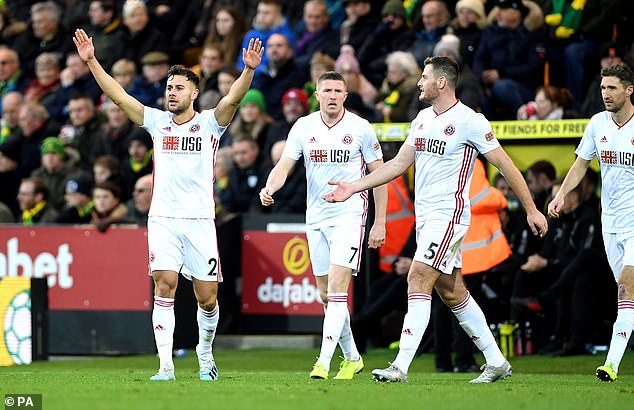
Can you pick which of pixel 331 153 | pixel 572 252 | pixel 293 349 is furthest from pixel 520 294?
pixel 331 153

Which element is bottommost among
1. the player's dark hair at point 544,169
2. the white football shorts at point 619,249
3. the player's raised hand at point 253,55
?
the white football shorts at point 619,249

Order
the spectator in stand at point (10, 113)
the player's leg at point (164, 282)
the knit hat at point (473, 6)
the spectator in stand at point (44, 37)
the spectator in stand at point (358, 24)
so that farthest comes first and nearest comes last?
the spectator in stand at point (44, 37) → the spectator in stand at point (10, 113) → the spectator in stand at point (358, 24) → the knit hat at point (473, 6) → the player's leg at point (164, 282)

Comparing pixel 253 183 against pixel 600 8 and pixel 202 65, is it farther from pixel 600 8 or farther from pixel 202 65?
pixel 600 8

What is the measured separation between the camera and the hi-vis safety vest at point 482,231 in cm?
1354

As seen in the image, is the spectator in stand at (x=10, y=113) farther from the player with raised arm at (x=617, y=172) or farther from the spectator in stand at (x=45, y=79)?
the player with raised arm at (x=617, y=172)

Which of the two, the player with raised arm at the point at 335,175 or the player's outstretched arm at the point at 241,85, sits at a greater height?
the player's outstretched arm at the point at 241,85

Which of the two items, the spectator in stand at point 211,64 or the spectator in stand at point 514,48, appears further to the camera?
the spectator in stand at point 211,64

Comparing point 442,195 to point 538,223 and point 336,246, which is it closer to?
point 538,223

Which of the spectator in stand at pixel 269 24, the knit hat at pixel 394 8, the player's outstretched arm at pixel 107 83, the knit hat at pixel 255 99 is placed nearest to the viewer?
the player's outstretched arm at pixel 107 83

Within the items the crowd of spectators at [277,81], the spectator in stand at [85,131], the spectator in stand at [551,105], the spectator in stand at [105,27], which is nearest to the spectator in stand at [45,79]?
the crowd of spectators at [277,81]

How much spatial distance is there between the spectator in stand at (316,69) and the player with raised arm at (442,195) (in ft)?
23.0

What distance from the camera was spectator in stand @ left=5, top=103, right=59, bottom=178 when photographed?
69.3ft

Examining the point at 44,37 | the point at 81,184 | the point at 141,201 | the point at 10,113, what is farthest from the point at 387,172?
the point at 44,37

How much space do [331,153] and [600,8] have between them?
21.1 feet
